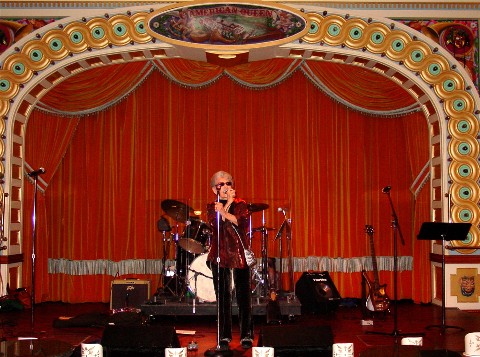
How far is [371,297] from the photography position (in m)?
7.84

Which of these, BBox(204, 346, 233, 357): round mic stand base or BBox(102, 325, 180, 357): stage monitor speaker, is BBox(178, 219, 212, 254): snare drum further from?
BBox(102, 325, 180, 357): stage monitor speaker

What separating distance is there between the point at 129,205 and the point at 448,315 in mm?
4833

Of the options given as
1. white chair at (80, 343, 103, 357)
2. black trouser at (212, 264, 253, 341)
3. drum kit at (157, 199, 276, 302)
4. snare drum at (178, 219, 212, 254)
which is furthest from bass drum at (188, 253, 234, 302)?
white chair at (80, 343, 103, 357)

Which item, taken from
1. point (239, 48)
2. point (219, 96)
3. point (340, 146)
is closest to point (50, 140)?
point (219, 96)

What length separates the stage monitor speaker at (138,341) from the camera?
4.86 m

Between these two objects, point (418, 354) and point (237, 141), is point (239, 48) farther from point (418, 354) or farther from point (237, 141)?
point (418, 354)

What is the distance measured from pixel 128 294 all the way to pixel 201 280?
3.79ft

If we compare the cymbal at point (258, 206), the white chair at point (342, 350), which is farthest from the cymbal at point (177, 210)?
the white chair at point (342, 350)

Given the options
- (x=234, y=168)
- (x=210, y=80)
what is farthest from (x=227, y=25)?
(x=234, y=168)

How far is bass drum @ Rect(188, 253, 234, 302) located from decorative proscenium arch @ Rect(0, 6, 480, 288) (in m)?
2.56

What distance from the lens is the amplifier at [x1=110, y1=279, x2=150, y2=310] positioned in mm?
8227

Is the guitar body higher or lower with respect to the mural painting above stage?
lower

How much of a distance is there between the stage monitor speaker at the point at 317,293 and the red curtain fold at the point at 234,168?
1.05 meters

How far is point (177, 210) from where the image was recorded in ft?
26.6
